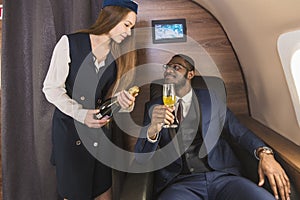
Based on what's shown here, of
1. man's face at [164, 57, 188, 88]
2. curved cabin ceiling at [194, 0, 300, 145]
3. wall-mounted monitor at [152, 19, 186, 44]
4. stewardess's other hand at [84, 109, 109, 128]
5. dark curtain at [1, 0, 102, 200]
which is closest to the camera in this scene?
curved cabin ceiling at [194, 0, 300, 145]

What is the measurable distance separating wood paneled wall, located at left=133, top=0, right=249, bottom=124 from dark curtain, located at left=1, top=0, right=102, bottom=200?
54 centimetres

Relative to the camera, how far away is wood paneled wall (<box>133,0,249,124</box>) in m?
2.47

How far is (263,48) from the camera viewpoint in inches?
76.4

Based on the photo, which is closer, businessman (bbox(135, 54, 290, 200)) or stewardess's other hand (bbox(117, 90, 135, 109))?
stewardess's other hand (bbox(117, 90, 135, 109))

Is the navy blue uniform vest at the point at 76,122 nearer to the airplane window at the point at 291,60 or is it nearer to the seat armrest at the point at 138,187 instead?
the seat armrest at the point at 138,187

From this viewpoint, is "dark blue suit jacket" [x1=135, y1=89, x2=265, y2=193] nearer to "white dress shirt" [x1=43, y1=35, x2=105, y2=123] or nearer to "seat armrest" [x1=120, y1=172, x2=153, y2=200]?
"seat armrest" [x1=120, y1=172, x2=153, y2=200]

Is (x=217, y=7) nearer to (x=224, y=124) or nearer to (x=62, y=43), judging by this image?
(x=224, y=124)

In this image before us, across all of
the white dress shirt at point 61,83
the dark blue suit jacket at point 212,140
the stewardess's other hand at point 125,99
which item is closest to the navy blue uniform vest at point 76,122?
the white dress shirt at point 61,83

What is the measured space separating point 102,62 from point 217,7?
93cm

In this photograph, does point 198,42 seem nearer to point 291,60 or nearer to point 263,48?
point 263,48

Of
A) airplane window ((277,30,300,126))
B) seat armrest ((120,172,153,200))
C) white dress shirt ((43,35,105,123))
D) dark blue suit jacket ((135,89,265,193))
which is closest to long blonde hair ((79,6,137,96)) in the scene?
white dress shirt ((43,35,105,123))

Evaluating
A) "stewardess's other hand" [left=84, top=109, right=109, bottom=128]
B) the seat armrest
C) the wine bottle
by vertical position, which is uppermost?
the wine bottle

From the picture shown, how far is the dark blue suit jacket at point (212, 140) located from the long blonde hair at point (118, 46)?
28cm

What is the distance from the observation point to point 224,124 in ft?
6.64
